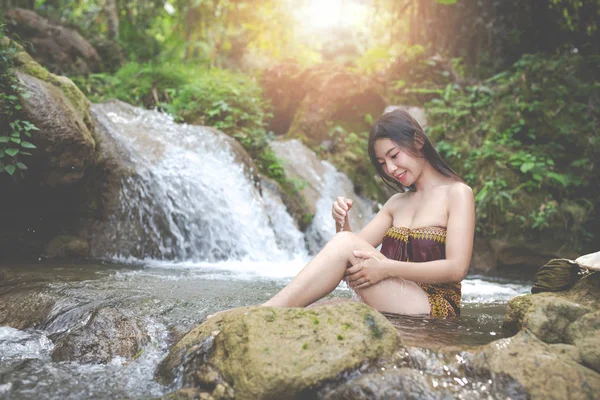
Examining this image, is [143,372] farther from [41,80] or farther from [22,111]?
[41,80]

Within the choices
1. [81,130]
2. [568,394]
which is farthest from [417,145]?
[81,130]

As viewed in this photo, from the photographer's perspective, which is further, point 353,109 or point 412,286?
point 353,109

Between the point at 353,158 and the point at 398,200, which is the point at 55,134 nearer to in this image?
the point at 398,200

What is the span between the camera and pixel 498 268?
772 cm

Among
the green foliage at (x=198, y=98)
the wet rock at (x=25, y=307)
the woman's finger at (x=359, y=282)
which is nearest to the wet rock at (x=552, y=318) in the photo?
the woman's finger at (x=359, y=282)

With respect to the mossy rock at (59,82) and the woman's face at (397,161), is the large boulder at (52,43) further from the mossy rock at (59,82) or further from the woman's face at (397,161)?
the woman's face at (397,161)

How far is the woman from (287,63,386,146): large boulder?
8292mm

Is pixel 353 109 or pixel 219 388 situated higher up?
pixel 353 109

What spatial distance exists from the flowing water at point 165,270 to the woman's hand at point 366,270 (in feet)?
0.86

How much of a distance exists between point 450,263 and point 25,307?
2752mm

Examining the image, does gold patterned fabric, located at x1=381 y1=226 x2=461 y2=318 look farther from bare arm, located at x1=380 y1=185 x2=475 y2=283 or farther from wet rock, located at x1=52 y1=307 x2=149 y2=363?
wet rock, located at x1=52 y1=307 x2=149 y2=363

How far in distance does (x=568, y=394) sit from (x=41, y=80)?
5.67 meters

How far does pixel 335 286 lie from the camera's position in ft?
9.30

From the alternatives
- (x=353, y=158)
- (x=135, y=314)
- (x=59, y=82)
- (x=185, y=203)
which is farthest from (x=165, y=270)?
(x=353, y=158)
